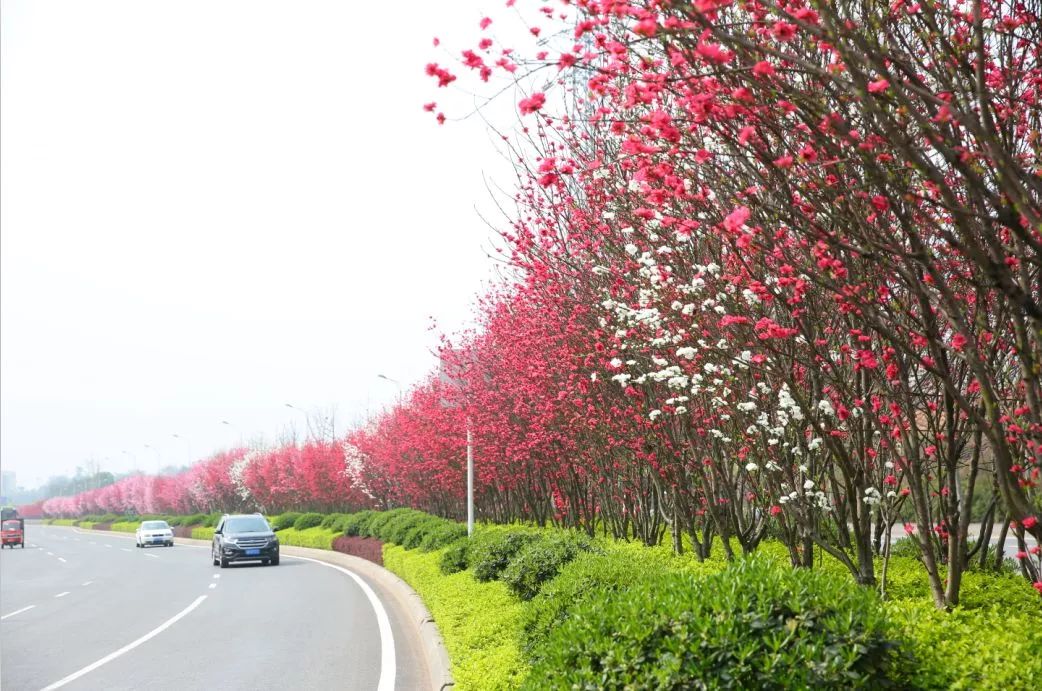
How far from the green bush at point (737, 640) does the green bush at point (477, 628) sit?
6.18 feet

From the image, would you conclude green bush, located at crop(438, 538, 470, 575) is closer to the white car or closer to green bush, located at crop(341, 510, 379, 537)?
green bush, located at crop(341, 510, 379, 537)

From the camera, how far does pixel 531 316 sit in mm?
15297

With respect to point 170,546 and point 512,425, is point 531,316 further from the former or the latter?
point 170,546

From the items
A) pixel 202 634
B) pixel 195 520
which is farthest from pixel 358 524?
pixel 195 520

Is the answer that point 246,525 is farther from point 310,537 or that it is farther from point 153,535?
point 153,535

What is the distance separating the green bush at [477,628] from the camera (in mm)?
7992

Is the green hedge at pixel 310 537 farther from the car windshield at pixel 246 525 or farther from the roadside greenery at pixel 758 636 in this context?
the roadside greenery at pixel 758 636

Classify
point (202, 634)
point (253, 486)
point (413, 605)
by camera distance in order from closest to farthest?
point (202, 634) < point (413, 605) < point (253, 486)

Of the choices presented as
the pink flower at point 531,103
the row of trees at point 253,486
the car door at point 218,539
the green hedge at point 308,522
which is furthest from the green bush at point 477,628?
the row of trees at point 253,486

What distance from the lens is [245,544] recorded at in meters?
31.6

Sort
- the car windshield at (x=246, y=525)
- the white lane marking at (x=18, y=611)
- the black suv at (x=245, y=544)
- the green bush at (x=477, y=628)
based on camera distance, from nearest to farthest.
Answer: the green bush at (x=477, y=628) → the white lane marking at (x=18, y=611) → the black suv at (x=245, y=544) → the car windshield at (x=246, y=525)

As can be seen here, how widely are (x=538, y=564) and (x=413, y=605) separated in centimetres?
721

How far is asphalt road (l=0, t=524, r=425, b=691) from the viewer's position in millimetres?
11508

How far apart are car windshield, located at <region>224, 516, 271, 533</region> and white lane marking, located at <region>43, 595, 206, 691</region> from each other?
1195 cm
